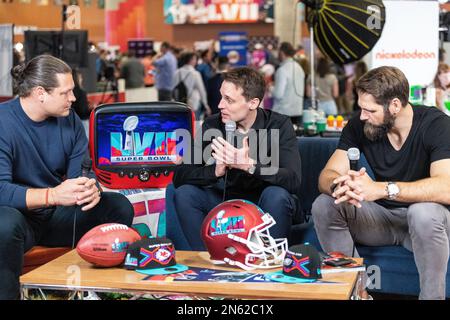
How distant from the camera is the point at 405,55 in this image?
5.97 metres

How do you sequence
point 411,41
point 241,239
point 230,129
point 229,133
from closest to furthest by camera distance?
1. point 241,239
2. point 230,129
3. point 229,133
4. point 411,41

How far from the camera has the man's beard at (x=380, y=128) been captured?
3619mm

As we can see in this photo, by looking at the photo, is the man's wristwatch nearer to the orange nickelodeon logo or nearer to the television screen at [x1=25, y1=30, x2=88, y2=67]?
the orange nickelodeon logo

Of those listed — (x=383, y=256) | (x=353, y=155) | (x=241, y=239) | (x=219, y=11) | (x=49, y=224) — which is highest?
(x=219, y=11)

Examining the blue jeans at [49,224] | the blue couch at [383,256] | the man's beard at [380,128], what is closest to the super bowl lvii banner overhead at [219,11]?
the blue couch at [383,256]

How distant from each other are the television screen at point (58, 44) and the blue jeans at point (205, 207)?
14.8 ft

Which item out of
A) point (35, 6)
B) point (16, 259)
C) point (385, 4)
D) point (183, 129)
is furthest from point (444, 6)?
point (35, 6)

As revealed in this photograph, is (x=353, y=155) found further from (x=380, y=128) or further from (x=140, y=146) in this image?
(x=140, y=146)

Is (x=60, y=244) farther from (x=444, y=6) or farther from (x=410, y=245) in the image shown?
(x=444, y=6)

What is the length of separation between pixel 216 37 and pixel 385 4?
1835cm

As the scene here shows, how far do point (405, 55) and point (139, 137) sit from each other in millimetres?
2594

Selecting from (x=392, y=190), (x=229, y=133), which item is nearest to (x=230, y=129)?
(x=229, y=133)

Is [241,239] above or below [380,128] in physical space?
below

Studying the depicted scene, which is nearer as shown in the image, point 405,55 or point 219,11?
point 405,55
